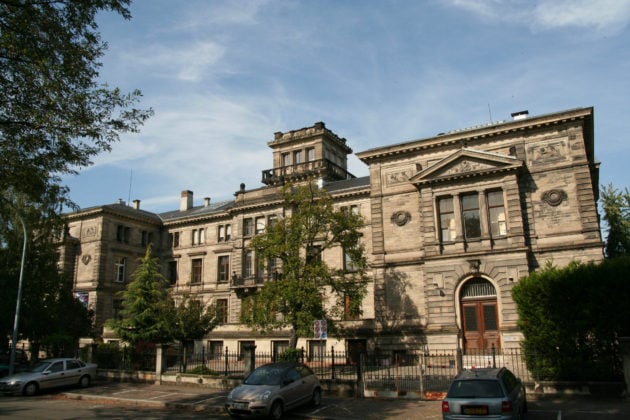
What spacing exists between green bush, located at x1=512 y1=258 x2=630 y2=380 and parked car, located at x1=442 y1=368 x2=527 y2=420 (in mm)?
6552

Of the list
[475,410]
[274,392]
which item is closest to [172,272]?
[274,392]

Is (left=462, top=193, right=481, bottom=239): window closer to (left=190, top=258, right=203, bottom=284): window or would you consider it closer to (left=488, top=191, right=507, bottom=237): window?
(left=488, top=191, right=507, bottom=237): window

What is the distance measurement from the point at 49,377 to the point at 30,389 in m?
0.91

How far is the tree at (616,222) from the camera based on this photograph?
50.8 m

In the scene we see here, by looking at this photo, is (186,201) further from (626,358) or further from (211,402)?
(626,358)

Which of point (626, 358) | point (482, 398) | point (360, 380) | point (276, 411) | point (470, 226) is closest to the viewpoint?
point (482, 398)

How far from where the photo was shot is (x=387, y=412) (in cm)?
1720

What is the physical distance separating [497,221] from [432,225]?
12.8 feet

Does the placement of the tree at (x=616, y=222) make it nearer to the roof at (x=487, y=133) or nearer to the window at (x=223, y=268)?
the roof at (x=487, y=133)

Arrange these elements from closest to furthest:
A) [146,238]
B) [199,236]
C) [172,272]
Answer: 1. [199,236]
2. [172,272]
3. [146,238]

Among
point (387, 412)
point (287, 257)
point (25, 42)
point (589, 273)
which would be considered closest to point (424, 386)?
point (387, 412)

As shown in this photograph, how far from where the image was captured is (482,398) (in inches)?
503

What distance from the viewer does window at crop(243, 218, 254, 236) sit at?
46.5 m

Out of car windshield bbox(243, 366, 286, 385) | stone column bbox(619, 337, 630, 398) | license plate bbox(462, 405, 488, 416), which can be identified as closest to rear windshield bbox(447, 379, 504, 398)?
license plate bbox(462, 405, 488, 416)
